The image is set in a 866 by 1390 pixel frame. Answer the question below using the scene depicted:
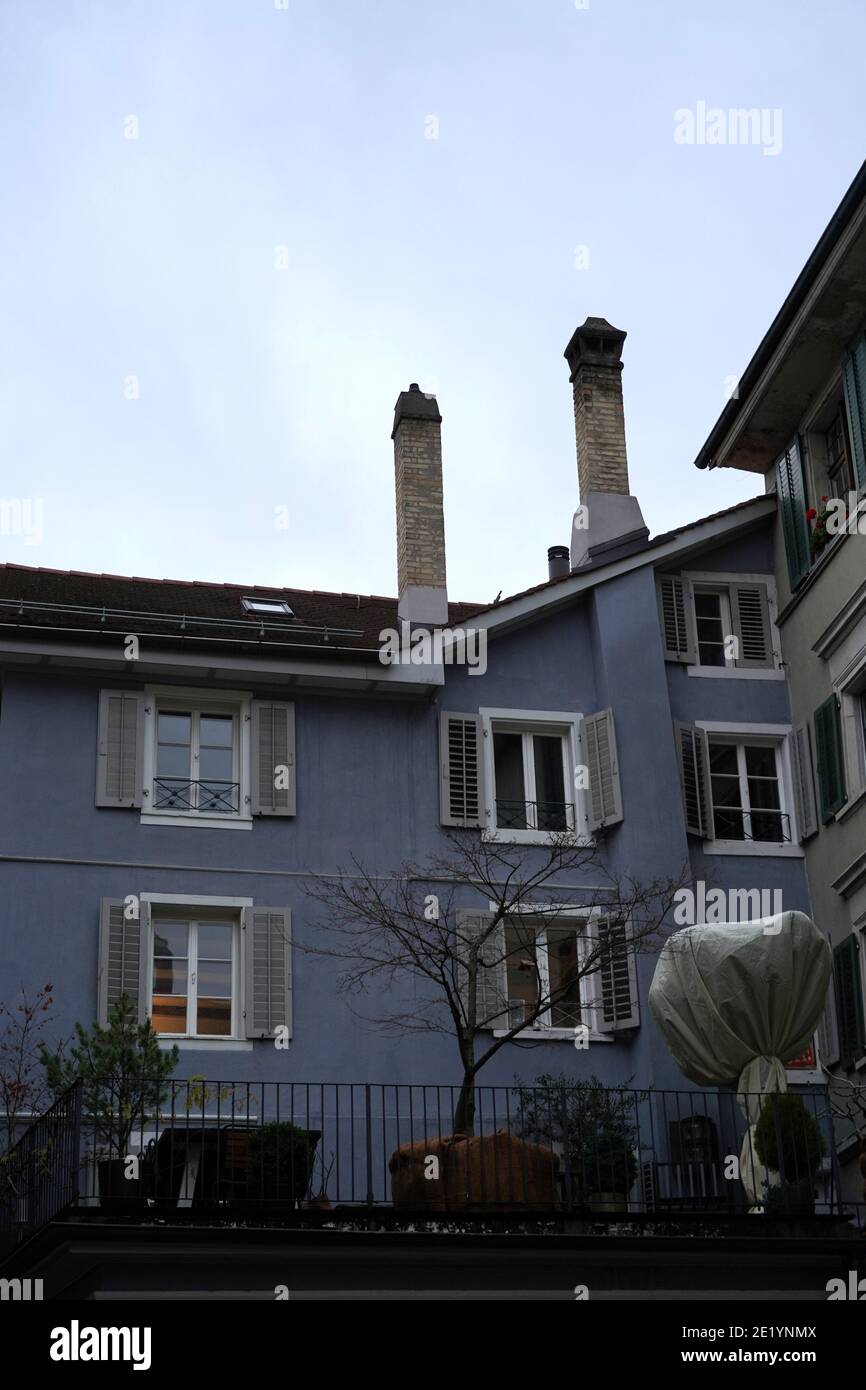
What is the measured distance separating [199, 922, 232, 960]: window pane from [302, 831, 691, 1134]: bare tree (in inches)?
35.2

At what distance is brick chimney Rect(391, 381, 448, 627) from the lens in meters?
25.3

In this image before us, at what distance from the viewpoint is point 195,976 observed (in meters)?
22.2

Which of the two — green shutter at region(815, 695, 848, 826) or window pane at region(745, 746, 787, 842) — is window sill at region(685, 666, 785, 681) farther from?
green shutter at region(815, 695, 848, 826)

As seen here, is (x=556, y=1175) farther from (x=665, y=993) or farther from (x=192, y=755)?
(x=192, y=755)

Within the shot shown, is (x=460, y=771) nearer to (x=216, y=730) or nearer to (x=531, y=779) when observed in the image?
(x=531, y=779)

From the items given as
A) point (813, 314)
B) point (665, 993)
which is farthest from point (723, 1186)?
point (813, 314)

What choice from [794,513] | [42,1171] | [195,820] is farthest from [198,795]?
[794,513]

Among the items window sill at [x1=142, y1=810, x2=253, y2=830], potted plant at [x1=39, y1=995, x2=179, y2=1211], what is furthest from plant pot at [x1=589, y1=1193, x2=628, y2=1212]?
window sill at [x1=142, y1=810, x2=253, y2=830]

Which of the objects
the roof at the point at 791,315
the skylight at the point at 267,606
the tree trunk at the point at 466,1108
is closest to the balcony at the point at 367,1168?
the tree trunk at the point at 466,1108

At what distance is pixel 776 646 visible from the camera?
82.5ft

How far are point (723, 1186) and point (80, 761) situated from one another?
8.20 meters

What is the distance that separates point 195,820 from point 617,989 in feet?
16.4

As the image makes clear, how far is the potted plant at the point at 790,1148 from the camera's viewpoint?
702 inches
